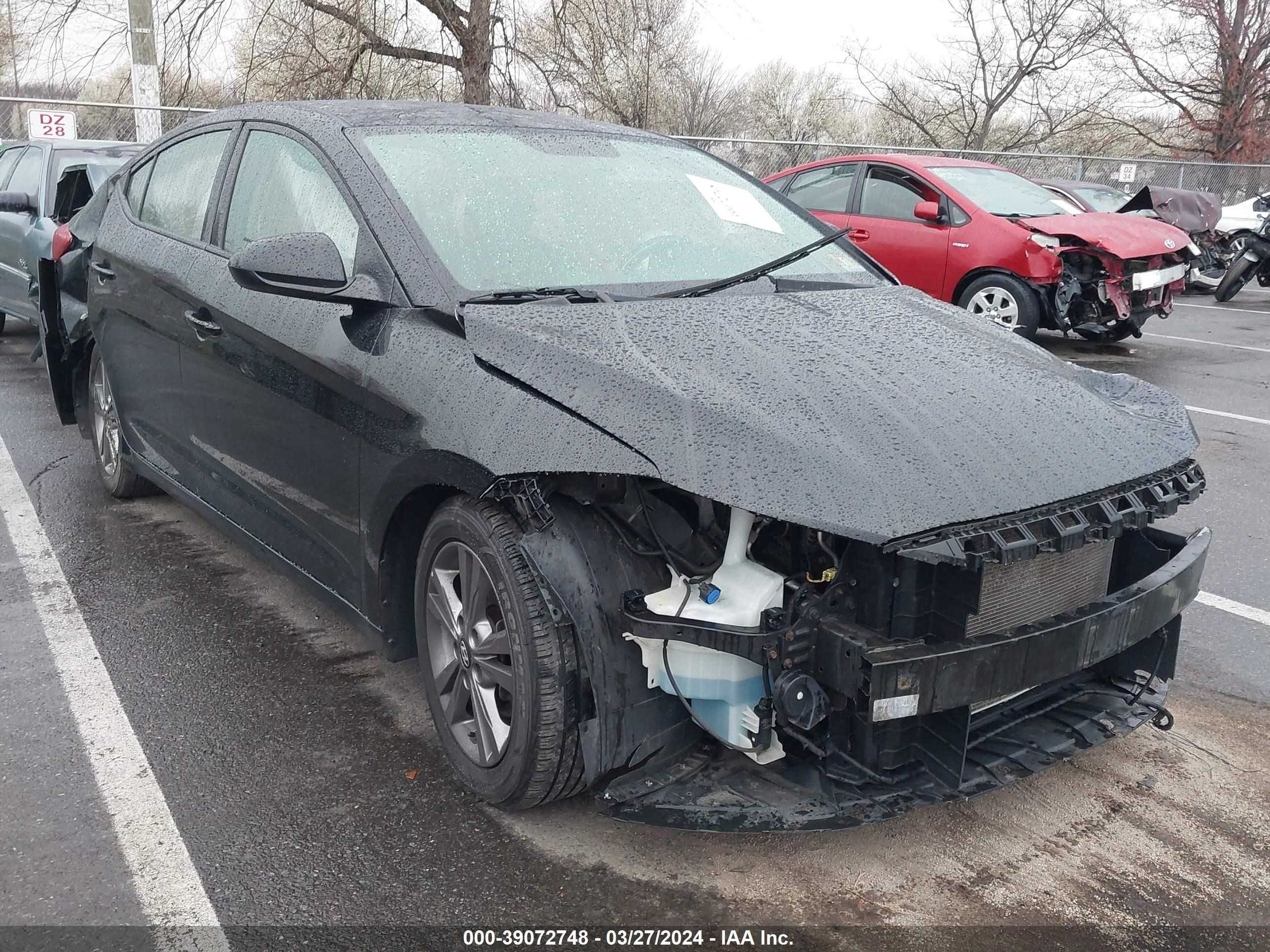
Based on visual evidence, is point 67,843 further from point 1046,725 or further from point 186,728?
point 1046,725

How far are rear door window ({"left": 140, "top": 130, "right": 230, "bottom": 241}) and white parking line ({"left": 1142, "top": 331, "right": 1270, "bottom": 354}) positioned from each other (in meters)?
9.95

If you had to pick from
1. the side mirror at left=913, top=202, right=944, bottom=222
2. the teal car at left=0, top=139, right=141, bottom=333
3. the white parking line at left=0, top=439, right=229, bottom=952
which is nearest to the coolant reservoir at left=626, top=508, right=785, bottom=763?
the white parking line at left=0, top=439, right=229, bottom=952

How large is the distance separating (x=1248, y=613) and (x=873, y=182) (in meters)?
7.06

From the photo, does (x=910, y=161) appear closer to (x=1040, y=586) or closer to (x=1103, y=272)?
(x=1103, y=272)

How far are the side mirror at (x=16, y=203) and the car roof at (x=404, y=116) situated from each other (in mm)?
5249

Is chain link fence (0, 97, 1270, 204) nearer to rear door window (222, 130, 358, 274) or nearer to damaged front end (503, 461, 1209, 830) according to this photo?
rear door window (222, 130, 358, 274)

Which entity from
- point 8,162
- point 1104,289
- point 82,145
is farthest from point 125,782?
point 8,162

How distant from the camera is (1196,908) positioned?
2.51 meters

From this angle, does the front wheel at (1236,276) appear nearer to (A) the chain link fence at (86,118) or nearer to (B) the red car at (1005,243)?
(B) the red car at (1005,243)

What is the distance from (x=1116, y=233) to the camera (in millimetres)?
9492

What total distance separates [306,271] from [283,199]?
732 mm

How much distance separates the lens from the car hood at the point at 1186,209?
492 inches

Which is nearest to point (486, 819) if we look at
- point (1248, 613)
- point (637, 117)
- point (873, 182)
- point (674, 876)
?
point (674, 876)

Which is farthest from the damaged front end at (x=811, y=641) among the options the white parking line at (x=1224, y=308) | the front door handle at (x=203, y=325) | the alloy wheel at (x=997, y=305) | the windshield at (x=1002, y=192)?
the white parking line at (x=1224, y=308)
